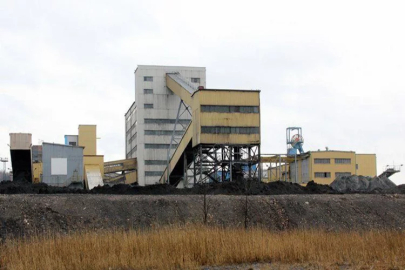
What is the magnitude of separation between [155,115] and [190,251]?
4602cm

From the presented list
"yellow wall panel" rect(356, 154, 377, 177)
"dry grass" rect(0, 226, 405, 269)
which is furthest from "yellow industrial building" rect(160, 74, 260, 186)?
"yellow wall panel" rect(356, 154, 377, 177)

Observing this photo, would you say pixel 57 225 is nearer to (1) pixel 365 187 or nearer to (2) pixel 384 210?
(2) pixel 384 210

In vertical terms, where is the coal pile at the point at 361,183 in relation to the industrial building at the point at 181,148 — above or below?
below

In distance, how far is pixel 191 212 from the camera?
75.9ft

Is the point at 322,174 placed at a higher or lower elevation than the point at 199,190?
higher

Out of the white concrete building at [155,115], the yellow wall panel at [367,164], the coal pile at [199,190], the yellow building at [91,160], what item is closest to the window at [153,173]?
the white concrete building at [155,115]

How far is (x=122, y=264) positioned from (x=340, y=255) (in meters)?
5.64

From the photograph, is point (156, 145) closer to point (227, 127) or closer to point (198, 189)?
point (227, 127)

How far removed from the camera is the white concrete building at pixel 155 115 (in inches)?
2336

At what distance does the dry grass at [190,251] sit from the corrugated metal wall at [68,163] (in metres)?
32.5

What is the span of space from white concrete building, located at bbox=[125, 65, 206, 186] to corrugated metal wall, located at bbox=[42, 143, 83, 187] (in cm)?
1216

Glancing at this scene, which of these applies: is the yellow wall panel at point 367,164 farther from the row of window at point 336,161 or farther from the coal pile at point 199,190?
the coal pile at point 199,190

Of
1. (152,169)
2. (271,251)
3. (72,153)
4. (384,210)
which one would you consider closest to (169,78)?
(152,169)

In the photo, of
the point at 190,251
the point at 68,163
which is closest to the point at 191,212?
the point at 190,251
